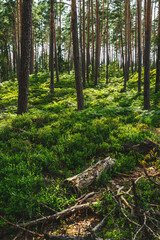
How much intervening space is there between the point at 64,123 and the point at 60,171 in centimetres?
303

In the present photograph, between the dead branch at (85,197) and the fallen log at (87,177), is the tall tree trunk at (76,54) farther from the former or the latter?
the dead branch at (85,197)

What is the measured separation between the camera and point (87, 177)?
3.63m

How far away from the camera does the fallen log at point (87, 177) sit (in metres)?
3.47

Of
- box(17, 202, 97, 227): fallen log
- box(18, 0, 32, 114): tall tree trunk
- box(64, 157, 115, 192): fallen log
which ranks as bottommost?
box(17, 202, 97, 227): fallen log

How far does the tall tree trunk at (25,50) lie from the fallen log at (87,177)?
16.2 feet

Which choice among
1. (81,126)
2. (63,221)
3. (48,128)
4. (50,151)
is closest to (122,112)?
(81,126)

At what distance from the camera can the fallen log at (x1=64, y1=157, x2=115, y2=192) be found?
3.47 m

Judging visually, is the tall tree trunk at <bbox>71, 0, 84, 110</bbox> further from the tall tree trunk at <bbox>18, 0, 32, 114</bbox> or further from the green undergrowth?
the tall tree trunk at <bbox>18, 0, 32, 114</bbox>

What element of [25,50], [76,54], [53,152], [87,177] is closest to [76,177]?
[87,177]

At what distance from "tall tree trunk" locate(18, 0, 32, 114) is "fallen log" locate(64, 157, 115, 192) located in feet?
16.2

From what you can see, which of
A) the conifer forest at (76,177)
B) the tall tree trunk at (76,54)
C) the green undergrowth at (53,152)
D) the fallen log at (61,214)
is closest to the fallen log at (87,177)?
the conifer forest at (76,177)

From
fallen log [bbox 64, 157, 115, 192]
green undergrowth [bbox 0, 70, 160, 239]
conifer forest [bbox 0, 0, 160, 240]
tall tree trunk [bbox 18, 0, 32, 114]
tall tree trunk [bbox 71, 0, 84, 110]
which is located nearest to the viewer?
conifer forest [bbox 0, 0, 160, 240]

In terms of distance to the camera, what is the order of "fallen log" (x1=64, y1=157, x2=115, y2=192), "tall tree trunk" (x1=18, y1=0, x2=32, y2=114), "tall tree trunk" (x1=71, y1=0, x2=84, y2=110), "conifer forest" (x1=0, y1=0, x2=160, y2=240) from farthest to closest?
"tall tree trunk" (x1=71, y1=0, x2=84, y2=110) → "tall tree trunk" (x1=18, y1=0, x2=32, y2=114) → "fallen log" (x1=64, y1=157, x2=115, y2=192) → "conifer forest" (x1=0, y1=0, x2=160, y2=240)

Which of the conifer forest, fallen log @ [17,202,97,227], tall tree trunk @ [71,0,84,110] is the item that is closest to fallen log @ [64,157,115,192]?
the conifer forest
